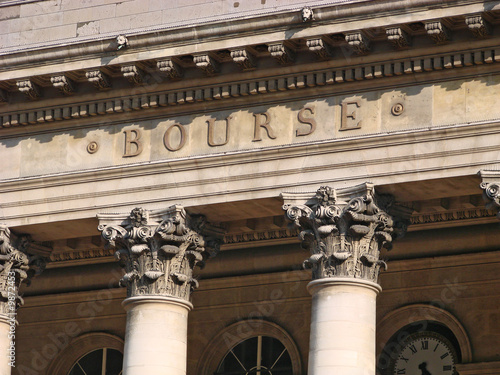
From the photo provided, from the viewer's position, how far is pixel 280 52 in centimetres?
3481

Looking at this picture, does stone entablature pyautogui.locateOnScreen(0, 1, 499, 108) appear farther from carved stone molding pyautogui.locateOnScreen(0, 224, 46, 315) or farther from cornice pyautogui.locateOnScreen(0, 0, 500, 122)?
carved stone molding pyautogui.locateOnScreen(0, 224, 46, 315)

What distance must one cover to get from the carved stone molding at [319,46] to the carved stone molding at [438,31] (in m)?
2.27

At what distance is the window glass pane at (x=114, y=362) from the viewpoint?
142ft

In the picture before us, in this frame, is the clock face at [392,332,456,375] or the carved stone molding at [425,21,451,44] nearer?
the carved stone molding at [425,21,451,44]

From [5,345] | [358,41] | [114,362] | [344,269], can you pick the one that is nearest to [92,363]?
[114,362]

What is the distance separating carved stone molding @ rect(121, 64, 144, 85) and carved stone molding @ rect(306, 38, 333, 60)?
164 inches

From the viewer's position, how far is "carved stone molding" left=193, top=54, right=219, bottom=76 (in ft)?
117

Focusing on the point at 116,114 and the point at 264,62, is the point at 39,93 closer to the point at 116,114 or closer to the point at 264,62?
the point at 116,114

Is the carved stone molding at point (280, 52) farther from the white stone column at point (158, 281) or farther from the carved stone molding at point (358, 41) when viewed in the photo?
the white stone column at point (158, 281)

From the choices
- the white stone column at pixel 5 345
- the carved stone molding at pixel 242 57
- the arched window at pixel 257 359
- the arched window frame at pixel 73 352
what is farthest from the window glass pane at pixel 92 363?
the carved stone molding at pixel 242 57

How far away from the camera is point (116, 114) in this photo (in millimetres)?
37281

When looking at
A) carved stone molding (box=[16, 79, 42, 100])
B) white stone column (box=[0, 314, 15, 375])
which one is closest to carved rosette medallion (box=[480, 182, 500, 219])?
carved stone molding (box=[16, 79, 42, 100])

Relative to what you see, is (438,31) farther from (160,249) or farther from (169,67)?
(160,249)

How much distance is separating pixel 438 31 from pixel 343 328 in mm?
6335
